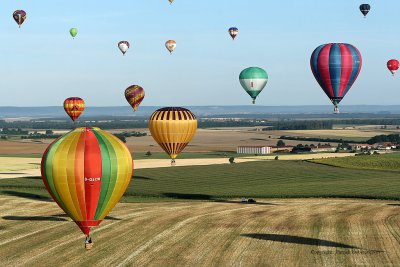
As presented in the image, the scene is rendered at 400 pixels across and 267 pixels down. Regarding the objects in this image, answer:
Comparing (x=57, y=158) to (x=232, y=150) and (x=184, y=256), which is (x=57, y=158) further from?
(x=232, y=150)

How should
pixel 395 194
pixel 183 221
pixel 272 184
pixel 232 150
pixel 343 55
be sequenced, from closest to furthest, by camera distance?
pixel 183 221, pixel 343 55, pixel 395 194, pixel 272 184, pixel 232 150

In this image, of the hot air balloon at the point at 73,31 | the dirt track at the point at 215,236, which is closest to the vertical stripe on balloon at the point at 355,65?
the dirt track at the point at 215,236

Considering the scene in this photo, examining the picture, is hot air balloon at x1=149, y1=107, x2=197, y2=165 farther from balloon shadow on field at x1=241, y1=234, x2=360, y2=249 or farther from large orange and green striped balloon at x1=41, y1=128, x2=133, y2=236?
large orange and green striped balloon at x1=41, y1=128, x2=133, y2=236

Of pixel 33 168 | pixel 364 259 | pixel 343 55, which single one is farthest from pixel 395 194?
pixel 33 168

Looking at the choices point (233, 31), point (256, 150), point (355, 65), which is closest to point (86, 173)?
point (355, 65)

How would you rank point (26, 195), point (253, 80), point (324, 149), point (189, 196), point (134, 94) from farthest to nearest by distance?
point (324, 149) < point (134, 94) < point (253, 80) < point (26, 195) < point (189, 196)

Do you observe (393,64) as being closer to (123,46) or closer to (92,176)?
(123,46)

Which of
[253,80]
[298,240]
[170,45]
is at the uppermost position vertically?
[170,45]
